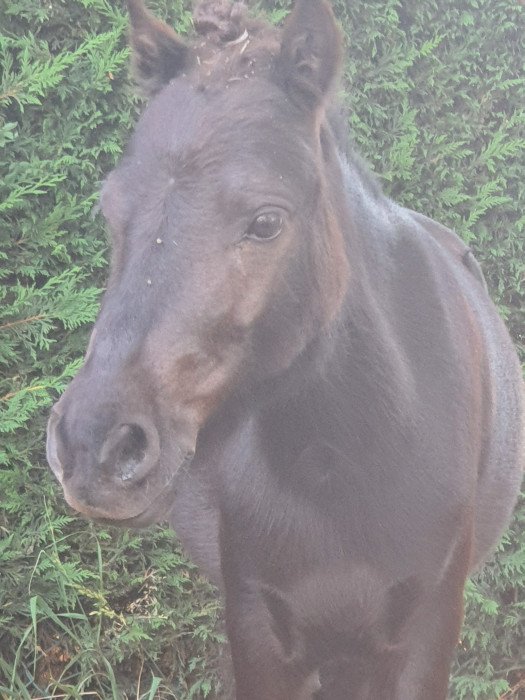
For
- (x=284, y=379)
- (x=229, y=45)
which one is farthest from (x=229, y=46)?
(x=284, y=379)

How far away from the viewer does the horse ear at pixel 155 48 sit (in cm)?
86

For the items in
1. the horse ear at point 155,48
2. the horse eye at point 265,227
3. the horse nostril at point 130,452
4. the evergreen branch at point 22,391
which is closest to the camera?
the horse nostril at point 130,452

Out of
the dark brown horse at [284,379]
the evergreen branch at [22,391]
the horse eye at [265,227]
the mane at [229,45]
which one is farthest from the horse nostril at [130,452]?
the evergreen branch at [22,391]

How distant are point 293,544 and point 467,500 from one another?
24 cm

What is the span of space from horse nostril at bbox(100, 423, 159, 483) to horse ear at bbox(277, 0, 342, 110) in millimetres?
411

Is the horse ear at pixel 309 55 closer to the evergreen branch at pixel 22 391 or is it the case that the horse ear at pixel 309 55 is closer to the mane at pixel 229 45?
the mane at pixel 229 45

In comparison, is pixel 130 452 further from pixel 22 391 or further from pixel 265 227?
pixel 22 391

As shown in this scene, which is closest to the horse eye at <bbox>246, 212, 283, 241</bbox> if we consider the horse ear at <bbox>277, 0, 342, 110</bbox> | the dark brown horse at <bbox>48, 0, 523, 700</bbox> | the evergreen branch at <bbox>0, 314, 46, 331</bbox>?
the dark brown horse at <bbox>48, 0, 523, 700</bbox>

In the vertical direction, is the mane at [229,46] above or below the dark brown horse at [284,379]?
above

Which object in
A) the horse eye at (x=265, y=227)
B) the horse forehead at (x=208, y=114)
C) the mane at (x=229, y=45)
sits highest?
the mane at (x=229, y=45)

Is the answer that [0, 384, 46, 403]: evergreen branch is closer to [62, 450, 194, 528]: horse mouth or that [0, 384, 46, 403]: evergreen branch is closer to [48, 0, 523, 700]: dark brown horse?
[48, 0, 523, 700]: dark brown horse

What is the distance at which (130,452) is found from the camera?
651 millimetres

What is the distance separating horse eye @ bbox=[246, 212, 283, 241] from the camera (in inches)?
29.5

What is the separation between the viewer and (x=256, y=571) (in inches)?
40.4
